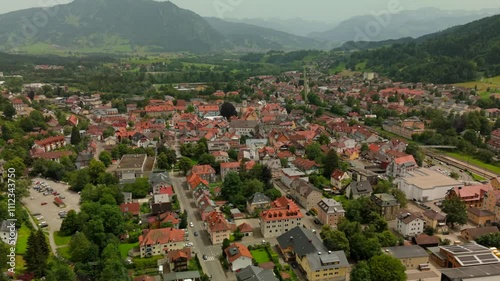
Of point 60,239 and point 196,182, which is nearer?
point 60,239

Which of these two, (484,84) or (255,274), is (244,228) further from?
(484,84)

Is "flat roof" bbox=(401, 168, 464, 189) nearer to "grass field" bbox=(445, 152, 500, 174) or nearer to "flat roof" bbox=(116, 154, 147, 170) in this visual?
"grass field" bbox=(445, 152, 500, 174)

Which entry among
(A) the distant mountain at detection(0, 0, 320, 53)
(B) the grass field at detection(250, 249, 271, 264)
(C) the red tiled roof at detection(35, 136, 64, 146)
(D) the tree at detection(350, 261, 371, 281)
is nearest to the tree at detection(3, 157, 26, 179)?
(C) the red tiled roof at detection(35, 136, 64, 146)

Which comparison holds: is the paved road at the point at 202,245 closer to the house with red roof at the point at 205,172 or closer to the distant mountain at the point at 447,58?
the house with red roof at the point at 205,172

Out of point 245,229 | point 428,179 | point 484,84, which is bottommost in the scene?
point 245,229

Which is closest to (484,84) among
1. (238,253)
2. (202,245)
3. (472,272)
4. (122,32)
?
(472,272)

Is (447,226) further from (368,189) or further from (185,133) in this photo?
(185,133)
